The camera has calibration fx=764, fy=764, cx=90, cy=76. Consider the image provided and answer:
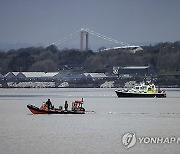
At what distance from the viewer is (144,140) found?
128ft

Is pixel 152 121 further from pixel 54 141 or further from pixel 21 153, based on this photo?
pixel 21 153

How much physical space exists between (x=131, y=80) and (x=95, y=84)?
42.2 feet

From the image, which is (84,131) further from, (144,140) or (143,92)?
(143,92)

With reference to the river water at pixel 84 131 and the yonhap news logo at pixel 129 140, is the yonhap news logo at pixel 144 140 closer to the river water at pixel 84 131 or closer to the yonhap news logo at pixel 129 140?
the yonhap news logo at pixel 129 140

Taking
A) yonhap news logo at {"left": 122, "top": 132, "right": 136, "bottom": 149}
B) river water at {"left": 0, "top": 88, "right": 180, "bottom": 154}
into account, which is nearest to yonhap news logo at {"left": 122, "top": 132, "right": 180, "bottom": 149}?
yonhap news logo at {"left": 122, "top": 132, "right": 136, "bottom": 149}

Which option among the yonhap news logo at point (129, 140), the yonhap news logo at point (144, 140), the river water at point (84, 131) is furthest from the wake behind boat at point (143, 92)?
the yonhap news logo at point (144, 140)

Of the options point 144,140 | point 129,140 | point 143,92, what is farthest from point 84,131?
point 143,92

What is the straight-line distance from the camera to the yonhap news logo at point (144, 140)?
37.7 metres

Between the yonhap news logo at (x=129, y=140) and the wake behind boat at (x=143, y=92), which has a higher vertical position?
the wake behind boat at (x=143, y=92)

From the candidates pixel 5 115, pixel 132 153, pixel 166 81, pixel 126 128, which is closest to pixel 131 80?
pixel 166 81

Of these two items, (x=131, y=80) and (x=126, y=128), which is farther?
(x=131, y=80)

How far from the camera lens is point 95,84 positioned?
199 metres

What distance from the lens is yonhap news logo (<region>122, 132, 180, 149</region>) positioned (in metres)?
37.7

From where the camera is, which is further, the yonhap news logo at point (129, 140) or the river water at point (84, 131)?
the yonhap news logo at point (129, 140)
